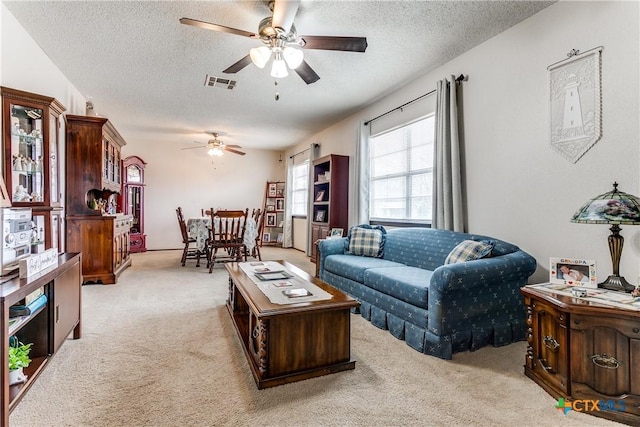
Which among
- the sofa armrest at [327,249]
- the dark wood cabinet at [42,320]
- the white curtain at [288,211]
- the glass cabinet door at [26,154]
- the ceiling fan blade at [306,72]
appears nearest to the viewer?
the dark wood cabinet at [42,320]

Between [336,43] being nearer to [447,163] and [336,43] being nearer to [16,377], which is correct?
[447,163]

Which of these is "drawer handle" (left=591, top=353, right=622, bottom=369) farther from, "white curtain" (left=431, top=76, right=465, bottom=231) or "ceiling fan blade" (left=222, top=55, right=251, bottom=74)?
"ceiling fan blade" (left=222, top=55, right=251, bottom=74)

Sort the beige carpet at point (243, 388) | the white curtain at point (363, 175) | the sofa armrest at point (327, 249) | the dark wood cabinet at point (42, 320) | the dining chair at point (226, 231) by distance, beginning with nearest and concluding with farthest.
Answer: the dark wood cabinet at point (42, 320) → the beige carpet at point (243, 388) → the sofa armrest at point (327, 249) → the white curtain at point (363, 175) → the dining chair at point (226, 231)

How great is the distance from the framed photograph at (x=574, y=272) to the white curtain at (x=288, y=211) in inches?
242

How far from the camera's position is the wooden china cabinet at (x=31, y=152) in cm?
254

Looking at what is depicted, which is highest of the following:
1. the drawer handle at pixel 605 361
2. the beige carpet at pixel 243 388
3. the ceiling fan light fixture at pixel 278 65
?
the ceiling fan light fixture at pixel 278 65

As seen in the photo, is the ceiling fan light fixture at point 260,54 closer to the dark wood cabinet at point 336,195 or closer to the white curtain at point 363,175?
the white curtain at point 363,175

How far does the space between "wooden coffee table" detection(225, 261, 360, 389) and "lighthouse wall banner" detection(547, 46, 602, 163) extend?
198 centimetres

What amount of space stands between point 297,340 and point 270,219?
21.4 feet

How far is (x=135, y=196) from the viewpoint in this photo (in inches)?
274

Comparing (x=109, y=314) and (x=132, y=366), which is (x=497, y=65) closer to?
(x=132, y=366)

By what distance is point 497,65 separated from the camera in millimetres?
2875

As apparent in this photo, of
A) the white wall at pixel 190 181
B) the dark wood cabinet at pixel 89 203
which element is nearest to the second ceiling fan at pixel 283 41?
the dark wood cabinet at pixel 89 203

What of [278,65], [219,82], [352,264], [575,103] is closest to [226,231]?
[219,82]
